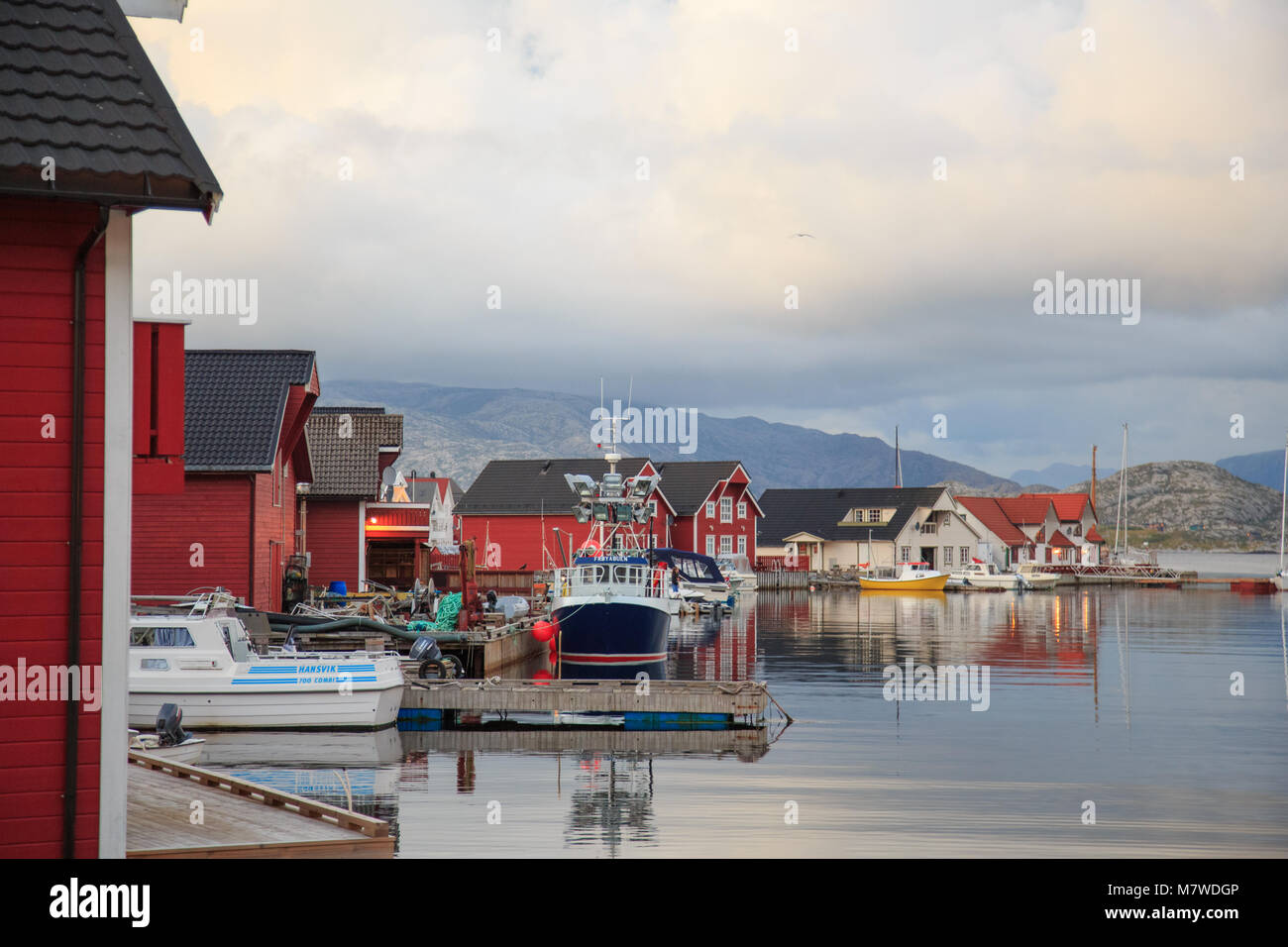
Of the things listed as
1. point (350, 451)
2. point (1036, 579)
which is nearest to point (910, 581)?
point (1036, 579)

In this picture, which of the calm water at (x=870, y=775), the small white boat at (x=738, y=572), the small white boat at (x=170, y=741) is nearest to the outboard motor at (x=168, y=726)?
the small white boat at (x=170, y=741)

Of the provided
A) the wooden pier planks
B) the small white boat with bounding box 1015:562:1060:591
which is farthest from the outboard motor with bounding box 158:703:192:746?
the small white boat with bounding box 1015:562:1060:591

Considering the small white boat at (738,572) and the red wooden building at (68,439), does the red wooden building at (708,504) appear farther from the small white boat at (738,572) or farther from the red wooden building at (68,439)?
the red wooden building at (68,439)

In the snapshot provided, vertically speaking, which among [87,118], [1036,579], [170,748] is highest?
[87,118]

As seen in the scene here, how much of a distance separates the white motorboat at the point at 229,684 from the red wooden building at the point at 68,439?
48.7 feet

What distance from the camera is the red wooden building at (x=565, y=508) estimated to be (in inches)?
3367

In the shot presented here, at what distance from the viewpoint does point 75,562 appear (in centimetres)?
970

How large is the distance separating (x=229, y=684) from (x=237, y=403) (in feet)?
41.1

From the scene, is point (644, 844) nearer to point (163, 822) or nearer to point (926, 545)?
point (163, 822)

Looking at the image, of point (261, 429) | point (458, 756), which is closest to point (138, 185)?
point (458, 756)

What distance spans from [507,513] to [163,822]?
7502 cm

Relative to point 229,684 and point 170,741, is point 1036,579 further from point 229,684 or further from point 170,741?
point 170,741

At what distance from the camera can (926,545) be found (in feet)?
363
